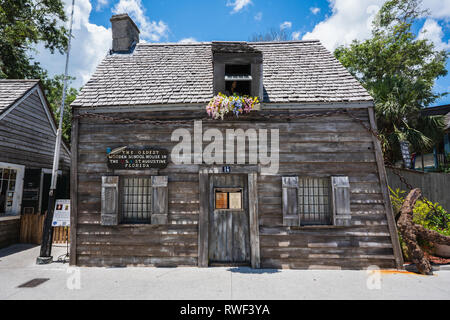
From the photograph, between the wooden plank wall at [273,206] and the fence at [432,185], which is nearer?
the wooden plank wall at [273,206]

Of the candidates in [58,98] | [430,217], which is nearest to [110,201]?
[430,217]

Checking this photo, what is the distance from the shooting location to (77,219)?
20.0 ft

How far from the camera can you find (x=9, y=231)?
7934mm

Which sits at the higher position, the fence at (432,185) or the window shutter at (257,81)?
the window shutter at (257,81)

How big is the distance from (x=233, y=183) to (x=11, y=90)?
9.45 metres

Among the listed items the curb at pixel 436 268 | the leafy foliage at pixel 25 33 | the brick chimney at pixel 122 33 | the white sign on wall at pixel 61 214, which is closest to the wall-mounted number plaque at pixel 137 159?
the white sign on wall at pixel 61 214

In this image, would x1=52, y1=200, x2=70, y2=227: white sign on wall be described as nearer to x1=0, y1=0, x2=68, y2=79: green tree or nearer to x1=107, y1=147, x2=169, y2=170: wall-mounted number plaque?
x1=107, y1=147, x2=169, y2=170: wall-mounted number plaque

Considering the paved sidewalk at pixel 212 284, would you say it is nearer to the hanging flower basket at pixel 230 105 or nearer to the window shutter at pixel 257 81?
the hanging flower basket at pixel 230 105

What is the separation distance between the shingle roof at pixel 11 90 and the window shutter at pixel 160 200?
638cm

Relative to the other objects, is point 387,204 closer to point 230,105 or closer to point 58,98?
point 230,105

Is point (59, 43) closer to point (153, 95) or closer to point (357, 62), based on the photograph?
point (153, 95)

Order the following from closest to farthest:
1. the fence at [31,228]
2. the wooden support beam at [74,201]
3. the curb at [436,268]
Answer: the curb at [436,268] → the wooden support beam at [74,201] → the fence at [31,228]

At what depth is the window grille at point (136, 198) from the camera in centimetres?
621
